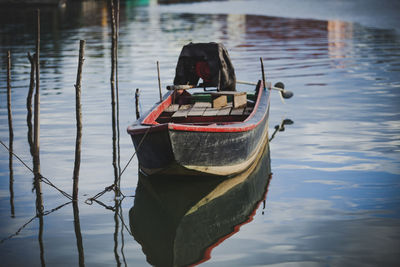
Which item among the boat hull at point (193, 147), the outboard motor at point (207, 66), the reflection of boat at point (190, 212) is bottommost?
the reflection of boat at point (190, 212)

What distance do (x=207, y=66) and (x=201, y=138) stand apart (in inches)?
199

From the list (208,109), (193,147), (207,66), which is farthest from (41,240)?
(207,66)

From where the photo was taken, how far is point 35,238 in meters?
9.33

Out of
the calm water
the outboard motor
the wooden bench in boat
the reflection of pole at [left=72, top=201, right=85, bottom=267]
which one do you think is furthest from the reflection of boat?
the outboard motor

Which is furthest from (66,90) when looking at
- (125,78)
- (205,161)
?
(205,161)

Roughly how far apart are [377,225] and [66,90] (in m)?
15.9

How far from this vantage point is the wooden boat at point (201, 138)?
10828mm

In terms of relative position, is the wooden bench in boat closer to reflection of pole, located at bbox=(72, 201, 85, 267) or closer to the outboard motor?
the outboard motor

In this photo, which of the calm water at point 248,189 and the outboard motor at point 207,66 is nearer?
the calm water at point 248,189

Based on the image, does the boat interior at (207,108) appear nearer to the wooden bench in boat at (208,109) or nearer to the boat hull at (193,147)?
the wooden bench in boat at (208,109)

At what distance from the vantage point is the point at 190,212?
10539 mm

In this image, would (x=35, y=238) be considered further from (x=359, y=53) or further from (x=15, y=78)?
(x=359, y=53)

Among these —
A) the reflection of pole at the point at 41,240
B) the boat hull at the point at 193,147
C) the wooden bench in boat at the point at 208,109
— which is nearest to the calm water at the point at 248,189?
the reflection of pole at the point at 41,240

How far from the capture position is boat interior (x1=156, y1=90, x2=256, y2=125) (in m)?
13.3
